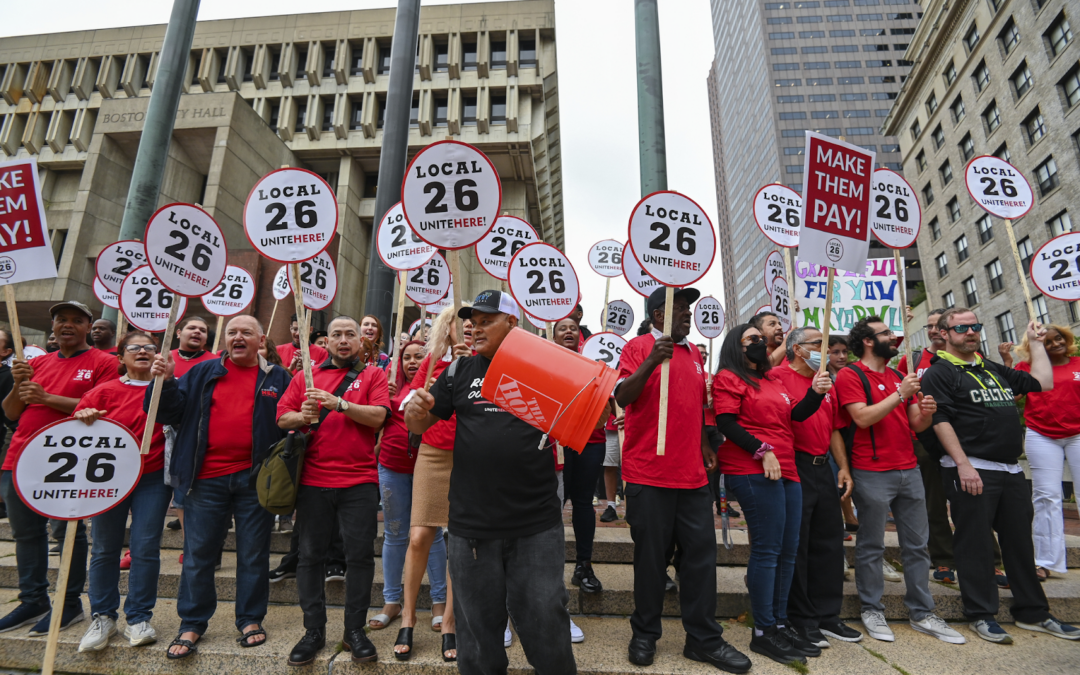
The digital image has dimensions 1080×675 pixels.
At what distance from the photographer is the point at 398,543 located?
13.0 feet

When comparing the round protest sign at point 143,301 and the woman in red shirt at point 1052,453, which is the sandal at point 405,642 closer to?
the round protest sign at point 143,301

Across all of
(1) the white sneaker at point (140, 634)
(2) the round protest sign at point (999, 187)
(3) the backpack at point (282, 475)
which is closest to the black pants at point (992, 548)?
(2) the round protest sign at point (999, 187)

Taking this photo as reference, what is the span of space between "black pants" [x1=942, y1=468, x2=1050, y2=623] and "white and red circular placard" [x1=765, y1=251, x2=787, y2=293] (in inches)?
166

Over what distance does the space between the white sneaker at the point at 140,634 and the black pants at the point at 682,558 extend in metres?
3.23

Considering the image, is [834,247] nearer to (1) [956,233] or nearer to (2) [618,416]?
(2) [618,416]

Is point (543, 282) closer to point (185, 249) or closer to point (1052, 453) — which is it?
point (185, 249)

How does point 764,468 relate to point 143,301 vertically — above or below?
below

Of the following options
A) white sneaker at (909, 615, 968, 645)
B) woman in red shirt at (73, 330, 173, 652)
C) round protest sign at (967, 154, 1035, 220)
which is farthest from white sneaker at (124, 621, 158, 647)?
round protest sign at (967, 154, 1035, 220)

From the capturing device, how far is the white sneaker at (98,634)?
11.4 ft

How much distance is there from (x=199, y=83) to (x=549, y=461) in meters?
37.4

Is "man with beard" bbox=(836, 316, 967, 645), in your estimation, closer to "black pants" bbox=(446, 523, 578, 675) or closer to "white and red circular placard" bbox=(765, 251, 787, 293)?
"black pants" bbox=(446, 523, 578, 675)

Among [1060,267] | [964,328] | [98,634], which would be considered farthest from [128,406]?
[1060,267]

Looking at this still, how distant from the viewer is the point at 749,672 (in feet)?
10.8

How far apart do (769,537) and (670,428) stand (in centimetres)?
100
